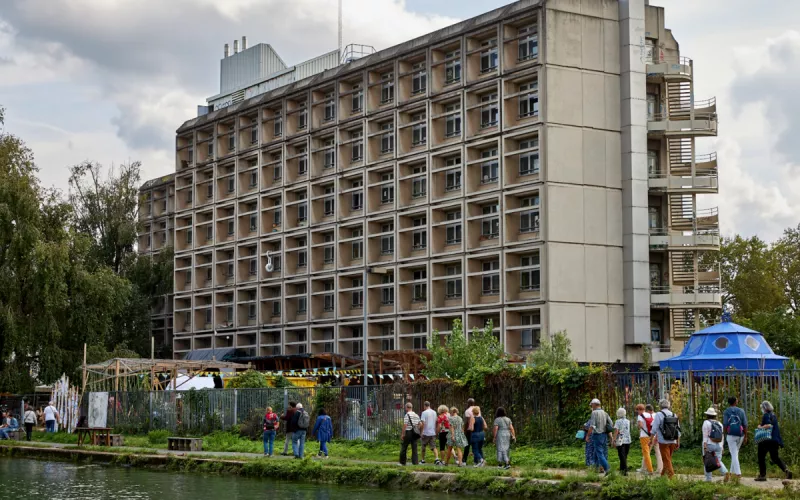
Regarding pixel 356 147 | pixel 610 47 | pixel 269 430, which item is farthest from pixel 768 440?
pixel 356 147

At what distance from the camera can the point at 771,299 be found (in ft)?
303

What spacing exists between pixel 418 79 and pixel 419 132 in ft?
12.1

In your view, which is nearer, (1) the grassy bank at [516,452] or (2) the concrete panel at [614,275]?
(1) the grassy bank at [516,452]

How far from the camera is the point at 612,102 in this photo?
7281 cm

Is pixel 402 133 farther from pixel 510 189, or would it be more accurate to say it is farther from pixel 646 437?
pixel 646 437

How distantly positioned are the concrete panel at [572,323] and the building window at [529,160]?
8389 millimetres

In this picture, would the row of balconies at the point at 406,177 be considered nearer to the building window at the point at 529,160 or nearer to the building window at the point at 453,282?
the building window at the point at 529,160

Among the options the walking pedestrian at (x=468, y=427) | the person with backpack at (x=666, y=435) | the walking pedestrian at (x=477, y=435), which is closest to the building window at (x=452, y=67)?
the walking pedestrian at (x=468, y=427)

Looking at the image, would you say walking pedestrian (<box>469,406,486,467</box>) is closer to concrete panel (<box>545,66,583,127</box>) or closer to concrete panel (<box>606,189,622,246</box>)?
concrete panel (<box>545,66,583,127</box>)

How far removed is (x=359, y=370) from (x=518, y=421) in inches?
1296

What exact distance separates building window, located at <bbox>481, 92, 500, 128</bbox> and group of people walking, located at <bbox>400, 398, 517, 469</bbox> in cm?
4106

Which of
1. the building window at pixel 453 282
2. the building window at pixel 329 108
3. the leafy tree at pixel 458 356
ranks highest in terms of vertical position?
the building window at pixel 329 108

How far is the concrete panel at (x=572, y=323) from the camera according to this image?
6894 centimetres

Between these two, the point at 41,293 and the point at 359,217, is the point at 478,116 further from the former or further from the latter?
the point at 41,293
